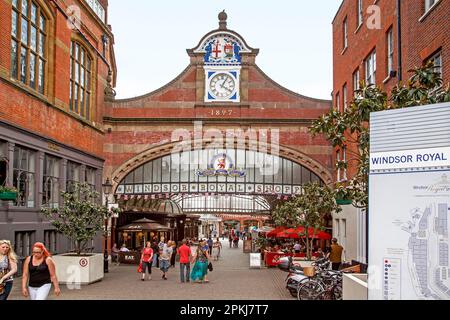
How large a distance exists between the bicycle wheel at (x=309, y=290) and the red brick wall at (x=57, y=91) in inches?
502

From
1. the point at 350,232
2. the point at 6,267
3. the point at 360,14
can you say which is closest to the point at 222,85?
Answer: the point at 360,14

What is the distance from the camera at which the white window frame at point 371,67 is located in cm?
2405

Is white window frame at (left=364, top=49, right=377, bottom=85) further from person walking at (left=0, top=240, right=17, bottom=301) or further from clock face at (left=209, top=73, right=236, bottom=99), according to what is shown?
person walking at (left=0, top=240, right=17, bottom=301)

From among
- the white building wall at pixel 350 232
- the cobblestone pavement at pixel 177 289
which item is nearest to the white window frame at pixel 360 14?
the white building wall at pixel 350 232

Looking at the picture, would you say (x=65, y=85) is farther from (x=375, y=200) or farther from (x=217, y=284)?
(x=375, y=200)

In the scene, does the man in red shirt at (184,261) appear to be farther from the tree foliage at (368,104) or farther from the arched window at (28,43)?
the tree foliage at (368,104)

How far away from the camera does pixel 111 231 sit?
37.3m

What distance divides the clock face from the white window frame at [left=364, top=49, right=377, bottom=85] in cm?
1287

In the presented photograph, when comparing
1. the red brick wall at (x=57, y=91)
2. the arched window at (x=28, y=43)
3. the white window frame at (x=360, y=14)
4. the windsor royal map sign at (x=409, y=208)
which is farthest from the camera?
the white window frame at (x=360, y=14)

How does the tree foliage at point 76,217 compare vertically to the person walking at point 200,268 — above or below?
above

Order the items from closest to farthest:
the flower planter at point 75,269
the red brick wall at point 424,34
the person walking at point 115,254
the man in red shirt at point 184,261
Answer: the red brick wall at point 424,34
the flower planter at point 75,269
the man in red shirt at point 184,261
the person walking at point 115,254

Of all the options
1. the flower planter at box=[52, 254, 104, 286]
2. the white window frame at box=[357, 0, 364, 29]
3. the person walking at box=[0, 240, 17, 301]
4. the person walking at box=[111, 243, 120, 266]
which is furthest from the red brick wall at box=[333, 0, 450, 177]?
the person walking at box=[111, 243, 120, 266]

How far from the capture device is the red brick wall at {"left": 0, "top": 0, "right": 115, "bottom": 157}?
76.5 ft

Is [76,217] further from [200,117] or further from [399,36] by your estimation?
[200,117]
